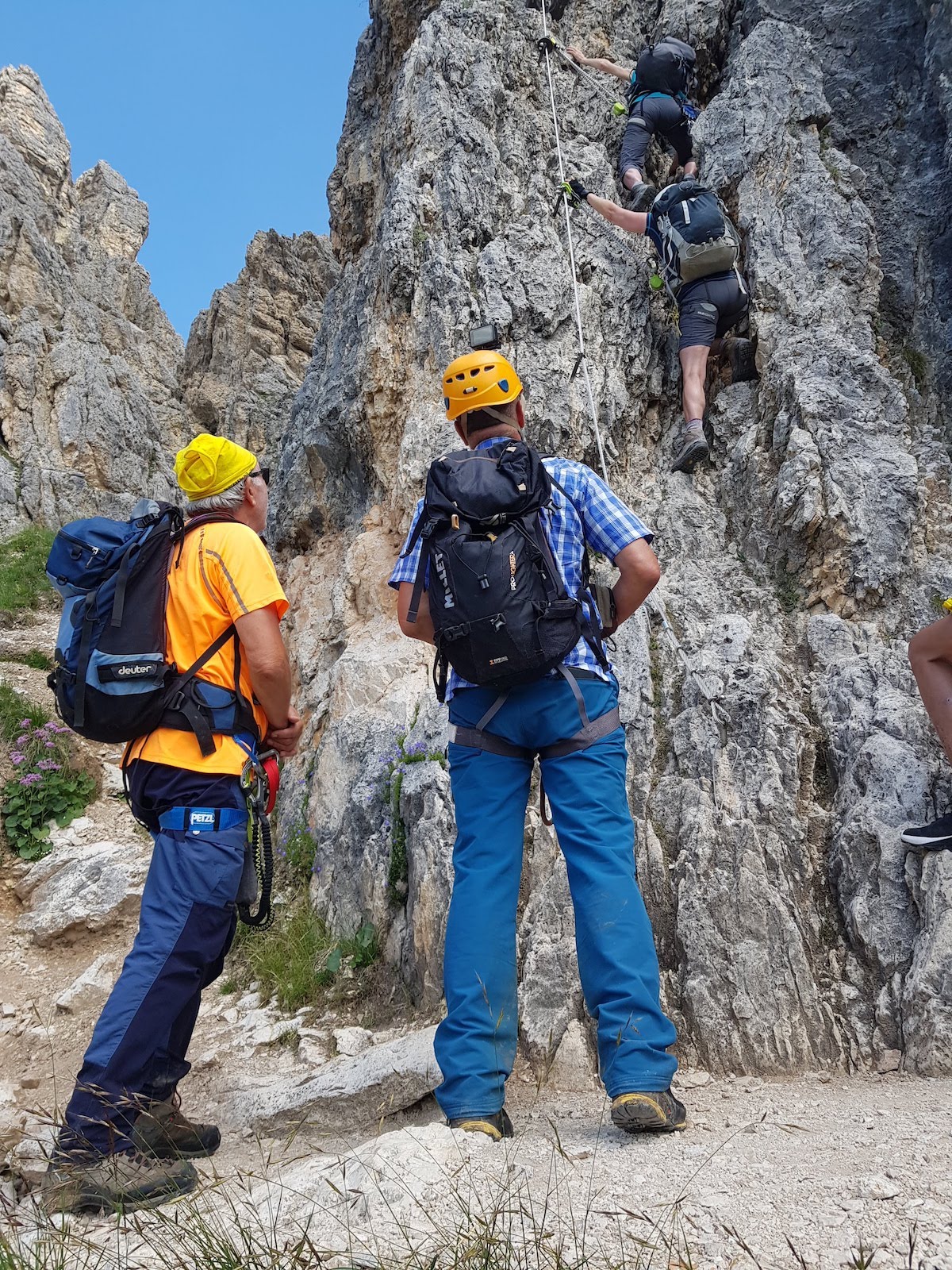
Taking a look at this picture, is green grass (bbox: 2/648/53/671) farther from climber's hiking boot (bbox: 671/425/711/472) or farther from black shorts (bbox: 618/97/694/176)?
black shorts (bbox: 618/97/694/176)

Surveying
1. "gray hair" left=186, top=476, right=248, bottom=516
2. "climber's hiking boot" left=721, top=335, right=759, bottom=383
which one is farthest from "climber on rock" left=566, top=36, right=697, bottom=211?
"gray hair" left=186, top=476, right=248, bottom=516

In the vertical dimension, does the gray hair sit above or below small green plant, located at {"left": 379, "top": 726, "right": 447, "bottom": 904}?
above

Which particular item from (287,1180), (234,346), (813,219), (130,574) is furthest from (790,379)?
(234,346)

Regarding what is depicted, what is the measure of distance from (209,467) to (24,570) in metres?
12.1

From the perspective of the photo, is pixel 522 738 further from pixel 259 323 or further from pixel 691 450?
pixel 259 323

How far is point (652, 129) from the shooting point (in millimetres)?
9492

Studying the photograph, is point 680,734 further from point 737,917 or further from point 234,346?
point 234,346

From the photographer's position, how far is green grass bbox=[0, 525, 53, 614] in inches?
501

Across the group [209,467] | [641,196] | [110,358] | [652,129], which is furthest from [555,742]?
[110,358]

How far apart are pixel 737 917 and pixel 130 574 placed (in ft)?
11.4

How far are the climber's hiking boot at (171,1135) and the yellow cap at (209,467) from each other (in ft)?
8.28

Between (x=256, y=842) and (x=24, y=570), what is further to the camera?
(x=24, y=570)

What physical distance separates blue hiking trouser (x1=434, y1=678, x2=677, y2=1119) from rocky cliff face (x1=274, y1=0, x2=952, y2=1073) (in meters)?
1.44

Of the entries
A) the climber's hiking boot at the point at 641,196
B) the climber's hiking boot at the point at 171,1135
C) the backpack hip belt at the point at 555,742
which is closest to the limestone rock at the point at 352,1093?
the climber's hiking boot at the point at 171,1135
